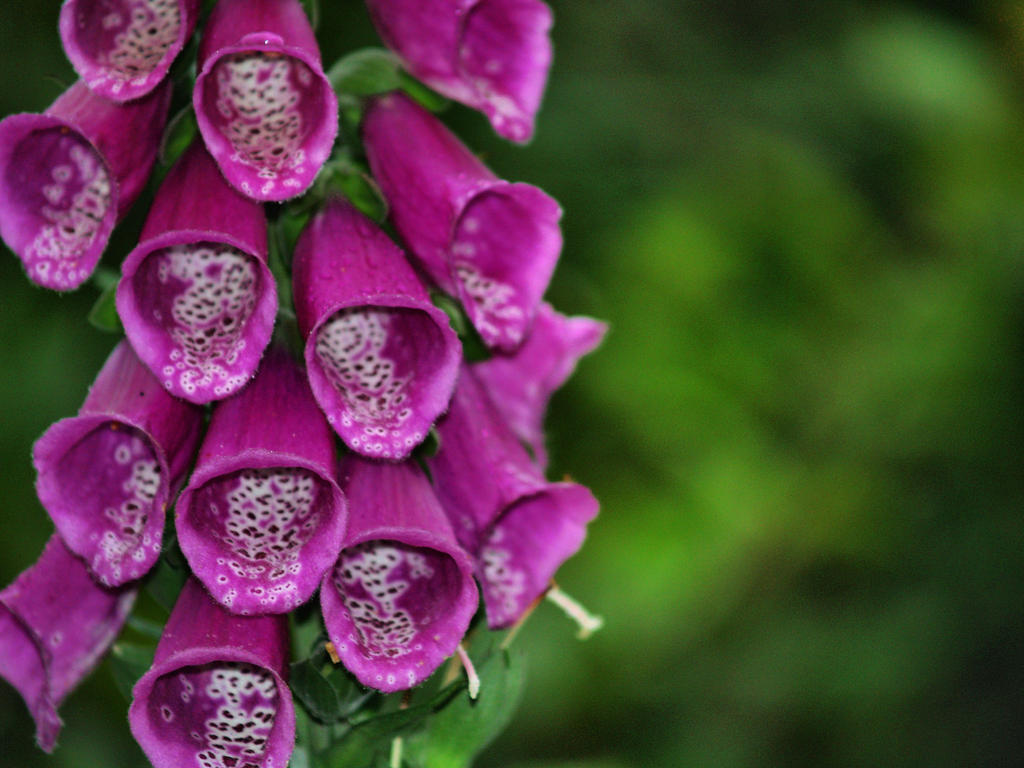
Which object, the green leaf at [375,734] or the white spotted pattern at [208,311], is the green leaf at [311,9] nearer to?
the white spotted pattern at [208,311]

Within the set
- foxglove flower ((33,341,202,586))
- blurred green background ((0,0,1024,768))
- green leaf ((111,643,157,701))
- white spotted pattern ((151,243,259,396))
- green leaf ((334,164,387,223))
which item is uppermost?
green leaf ((334,164,387,223))

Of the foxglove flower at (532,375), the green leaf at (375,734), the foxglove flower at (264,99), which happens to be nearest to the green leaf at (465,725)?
the green leaf at (375,734)

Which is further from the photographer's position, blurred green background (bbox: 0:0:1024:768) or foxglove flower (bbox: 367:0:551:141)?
blurred green background (bbox: 0:0:1024:768)

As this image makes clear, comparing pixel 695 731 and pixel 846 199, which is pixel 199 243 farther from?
pixel 695 731

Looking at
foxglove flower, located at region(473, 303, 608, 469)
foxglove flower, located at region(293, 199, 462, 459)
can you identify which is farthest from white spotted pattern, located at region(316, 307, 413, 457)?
foxglove flower, located at region(473, 303, 608, 469)

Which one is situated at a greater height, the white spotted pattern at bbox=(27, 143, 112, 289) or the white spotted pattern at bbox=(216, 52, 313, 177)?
the white spotted pattern at bbox=(216, 52, 313, 177)

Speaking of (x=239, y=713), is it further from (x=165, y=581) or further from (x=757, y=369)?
(x=757, y=369)

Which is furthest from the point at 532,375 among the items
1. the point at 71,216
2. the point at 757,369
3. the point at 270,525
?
the point at 757,369

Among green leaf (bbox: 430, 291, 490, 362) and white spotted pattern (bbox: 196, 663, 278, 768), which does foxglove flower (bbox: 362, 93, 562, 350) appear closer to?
green leaf (bbox: 430, 291, 490, 362)
